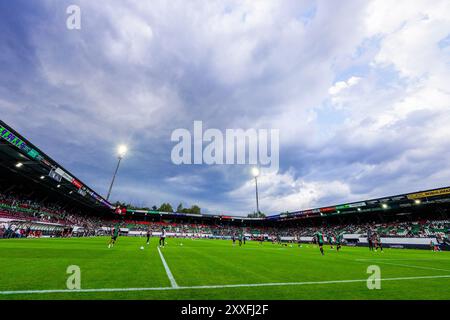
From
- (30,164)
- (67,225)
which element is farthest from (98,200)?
(30,164)

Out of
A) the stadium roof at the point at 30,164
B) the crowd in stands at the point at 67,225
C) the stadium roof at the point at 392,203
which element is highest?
the stadium roof at the point at 30,164

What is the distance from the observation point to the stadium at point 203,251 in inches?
201

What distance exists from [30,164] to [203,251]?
27.2 meters

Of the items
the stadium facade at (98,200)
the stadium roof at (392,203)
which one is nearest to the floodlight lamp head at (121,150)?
the stadium facade at (98,200)

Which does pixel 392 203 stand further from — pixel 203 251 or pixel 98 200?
pixel 98 200

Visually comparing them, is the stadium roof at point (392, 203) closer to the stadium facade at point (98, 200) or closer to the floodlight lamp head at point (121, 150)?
the stadium facade at point (98, 200)

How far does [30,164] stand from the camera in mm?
28156

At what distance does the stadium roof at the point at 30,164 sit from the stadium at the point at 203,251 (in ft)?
0.45

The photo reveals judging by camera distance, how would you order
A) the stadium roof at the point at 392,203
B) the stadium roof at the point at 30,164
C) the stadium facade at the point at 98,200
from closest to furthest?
1. the stadium roof at the point at 30,164
2. the stadium facade at the point at 98,200
3. the stadium roof at the point at 392,203
